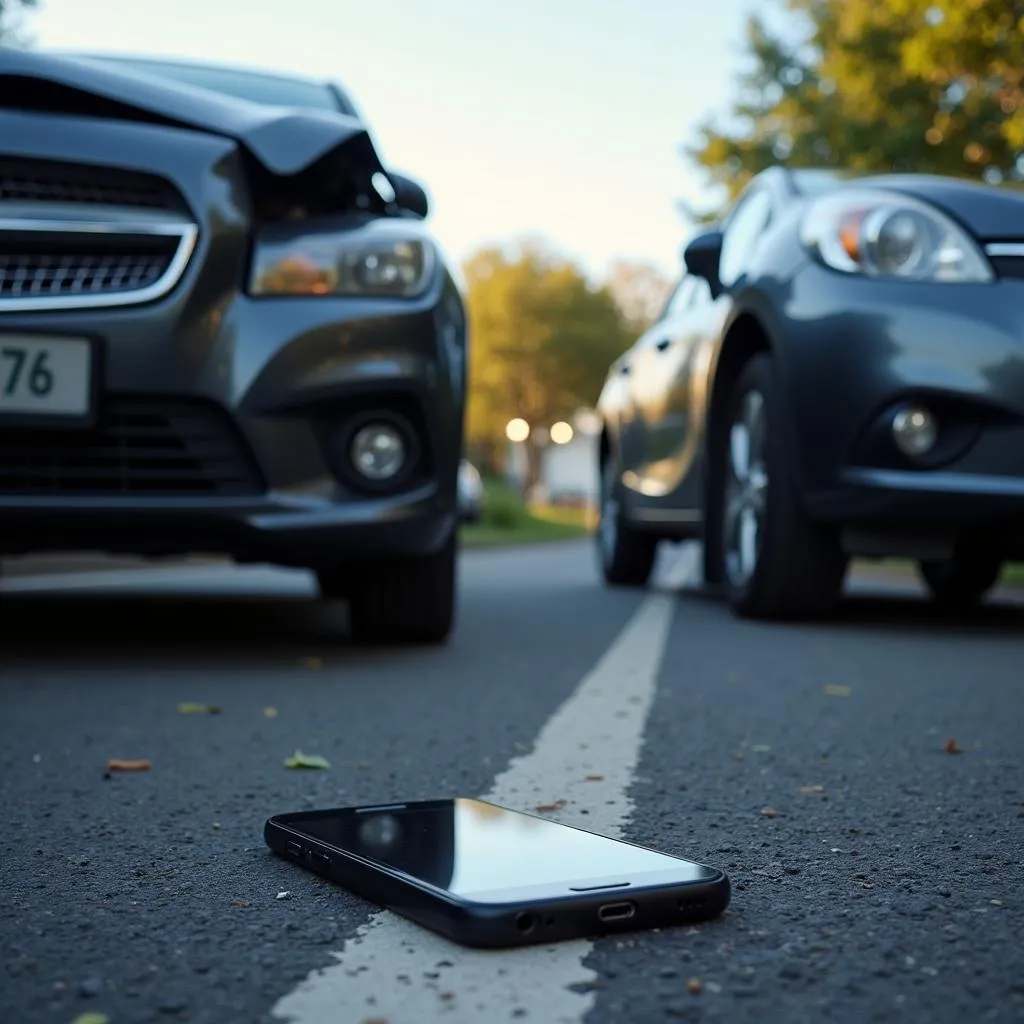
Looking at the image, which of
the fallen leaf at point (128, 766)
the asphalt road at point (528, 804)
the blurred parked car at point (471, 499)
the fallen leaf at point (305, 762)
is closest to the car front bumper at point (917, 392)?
the asphalt road at point (528, 804)

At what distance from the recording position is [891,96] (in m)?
14.8

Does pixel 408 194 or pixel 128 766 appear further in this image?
pixel 408 194

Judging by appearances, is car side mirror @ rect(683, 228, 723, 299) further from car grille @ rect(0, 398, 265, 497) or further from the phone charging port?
the phone charging port

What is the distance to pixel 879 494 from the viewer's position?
4953 mm

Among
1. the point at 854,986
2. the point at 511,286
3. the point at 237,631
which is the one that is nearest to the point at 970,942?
the point at 854,986

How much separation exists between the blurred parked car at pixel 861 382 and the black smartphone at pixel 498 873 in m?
3.05

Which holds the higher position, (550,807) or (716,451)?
(716,451)

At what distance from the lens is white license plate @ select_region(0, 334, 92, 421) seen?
3980 millimetres

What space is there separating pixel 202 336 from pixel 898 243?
7.29ft

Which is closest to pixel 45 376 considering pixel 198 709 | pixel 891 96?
pixel 198 709

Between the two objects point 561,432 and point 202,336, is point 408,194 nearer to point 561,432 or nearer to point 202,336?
point 202,336

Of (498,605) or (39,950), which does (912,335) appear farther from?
(39,950)

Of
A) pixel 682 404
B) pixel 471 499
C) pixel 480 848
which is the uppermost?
pixel 682 404

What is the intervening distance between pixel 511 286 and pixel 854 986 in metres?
60.1
